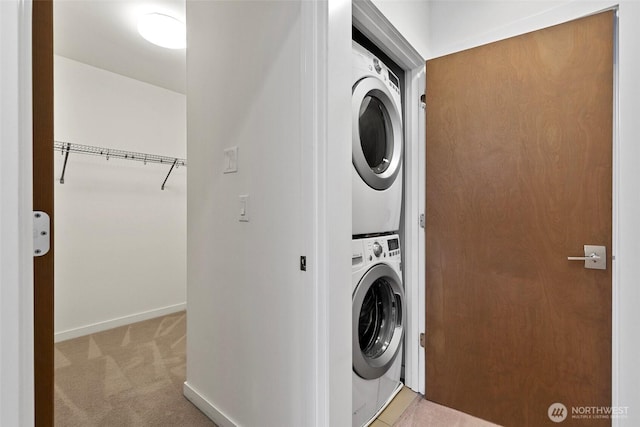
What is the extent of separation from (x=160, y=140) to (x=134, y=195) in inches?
26.0

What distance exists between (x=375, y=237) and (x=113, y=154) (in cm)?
271

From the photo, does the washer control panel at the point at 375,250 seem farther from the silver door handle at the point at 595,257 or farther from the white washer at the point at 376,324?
the silver door handle at the point at 595,257

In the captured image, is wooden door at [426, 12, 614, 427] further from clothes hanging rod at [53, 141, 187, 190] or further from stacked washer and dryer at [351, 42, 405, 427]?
clothes hanging rod at [53, 141, 187, 190]

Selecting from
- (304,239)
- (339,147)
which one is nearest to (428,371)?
(304,239)

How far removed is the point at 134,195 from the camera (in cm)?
312

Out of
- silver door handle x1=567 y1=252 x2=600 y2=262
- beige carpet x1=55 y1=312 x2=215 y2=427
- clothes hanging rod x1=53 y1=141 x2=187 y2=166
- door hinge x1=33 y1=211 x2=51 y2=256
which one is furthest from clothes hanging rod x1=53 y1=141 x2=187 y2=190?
silver door handle x1=567 y1=252 x2=600 y2=262

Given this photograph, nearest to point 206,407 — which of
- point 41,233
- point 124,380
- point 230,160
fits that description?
point 124,380

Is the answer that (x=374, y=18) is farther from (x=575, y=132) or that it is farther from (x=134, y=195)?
(x=134, y=195)

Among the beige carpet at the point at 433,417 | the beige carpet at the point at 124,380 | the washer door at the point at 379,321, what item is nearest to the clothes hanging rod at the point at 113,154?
the beige carpet at the point at 124,380

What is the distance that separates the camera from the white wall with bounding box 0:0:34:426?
0.53 m

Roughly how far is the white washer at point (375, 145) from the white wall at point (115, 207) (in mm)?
2587

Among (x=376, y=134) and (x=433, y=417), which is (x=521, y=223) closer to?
(x=376, y=134)

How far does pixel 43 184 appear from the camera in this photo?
2.00ft

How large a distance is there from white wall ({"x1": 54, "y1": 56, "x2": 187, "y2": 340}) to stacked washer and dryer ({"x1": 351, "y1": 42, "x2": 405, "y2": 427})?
2.59m
